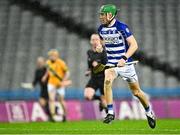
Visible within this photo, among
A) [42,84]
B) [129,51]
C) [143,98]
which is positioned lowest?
[42,84]

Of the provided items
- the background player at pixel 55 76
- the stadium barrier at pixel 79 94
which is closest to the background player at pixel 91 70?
the background player at pixel 55 76

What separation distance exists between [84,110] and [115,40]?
354 inches

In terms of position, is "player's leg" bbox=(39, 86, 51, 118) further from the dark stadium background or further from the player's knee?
the player's knee

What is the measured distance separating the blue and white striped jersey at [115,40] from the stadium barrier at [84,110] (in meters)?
8.61

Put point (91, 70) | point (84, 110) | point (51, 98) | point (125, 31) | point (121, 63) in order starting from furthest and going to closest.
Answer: point (84, 110) → point (51, 98) → point (91, 70) → point (125, 31) → point (121, 63)

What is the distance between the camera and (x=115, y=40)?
12414mm

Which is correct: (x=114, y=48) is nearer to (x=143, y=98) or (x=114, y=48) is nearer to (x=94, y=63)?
(x=143, y=98)

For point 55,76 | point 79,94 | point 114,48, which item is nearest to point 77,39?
point 79,94

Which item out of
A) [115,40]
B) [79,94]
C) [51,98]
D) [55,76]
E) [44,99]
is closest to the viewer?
[115,40]

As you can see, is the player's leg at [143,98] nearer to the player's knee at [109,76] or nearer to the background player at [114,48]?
the background player at [114,48]

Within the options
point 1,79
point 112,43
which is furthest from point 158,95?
point 112,43

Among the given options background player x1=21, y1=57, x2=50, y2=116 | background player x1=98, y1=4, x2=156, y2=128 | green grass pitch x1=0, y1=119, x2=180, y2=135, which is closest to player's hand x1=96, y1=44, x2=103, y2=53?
green grass pitch x1=0, y1=119, x2=180, y2=135

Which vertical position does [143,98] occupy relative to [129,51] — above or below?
below

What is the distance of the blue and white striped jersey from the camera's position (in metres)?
12.4
